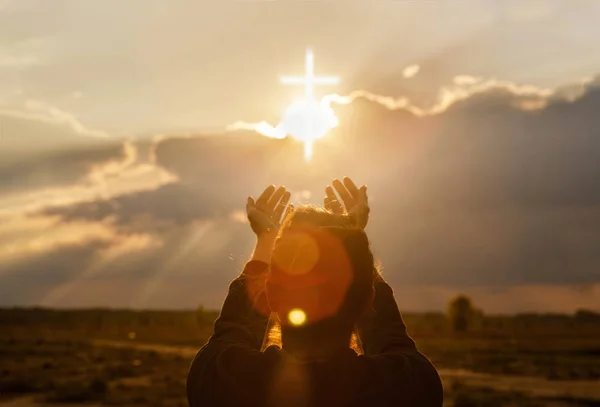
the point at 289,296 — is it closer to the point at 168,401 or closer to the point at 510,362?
the point at 168,401

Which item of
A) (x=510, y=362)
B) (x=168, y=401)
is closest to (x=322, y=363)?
(x=168, y=401)

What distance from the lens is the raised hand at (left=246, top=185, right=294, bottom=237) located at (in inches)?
94.5

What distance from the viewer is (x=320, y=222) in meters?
2.18

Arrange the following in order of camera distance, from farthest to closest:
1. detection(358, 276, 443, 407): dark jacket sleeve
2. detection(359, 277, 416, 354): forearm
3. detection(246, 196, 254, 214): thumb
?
detection(246, 196, 254, 214): thumb < detection(359, 277, 416, 354): forearm < detection(358, 276, 443, 407): dark jacket sleeve

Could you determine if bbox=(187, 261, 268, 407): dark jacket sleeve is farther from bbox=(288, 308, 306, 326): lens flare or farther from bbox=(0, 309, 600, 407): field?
bbox=(0, 309, 600, 407): field

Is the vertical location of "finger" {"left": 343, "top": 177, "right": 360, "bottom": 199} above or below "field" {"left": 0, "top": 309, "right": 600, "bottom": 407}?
above

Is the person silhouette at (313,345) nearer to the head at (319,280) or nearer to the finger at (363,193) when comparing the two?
the head at (319,280)

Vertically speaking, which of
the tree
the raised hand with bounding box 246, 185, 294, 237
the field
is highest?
the tree

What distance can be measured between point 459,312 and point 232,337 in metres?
70.0

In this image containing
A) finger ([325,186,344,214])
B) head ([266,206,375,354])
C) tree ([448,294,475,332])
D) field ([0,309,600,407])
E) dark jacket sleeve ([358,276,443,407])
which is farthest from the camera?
tree ([448,294,475,332])

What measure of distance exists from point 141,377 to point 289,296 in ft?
86.2

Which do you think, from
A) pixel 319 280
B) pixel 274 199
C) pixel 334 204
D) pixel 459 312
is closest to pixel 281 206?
pixel 274 199

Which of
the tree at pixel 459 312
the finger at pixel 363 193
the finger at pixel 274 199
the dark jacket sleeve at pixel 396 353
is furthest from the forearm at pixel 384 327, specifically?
the tree at pixel 459 312

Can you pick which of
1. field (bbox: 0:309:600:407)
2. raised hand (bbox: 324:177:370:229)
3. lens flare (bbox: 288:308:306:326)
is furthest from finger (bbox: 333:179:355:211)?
field (bbox: 0:309:600:407)
